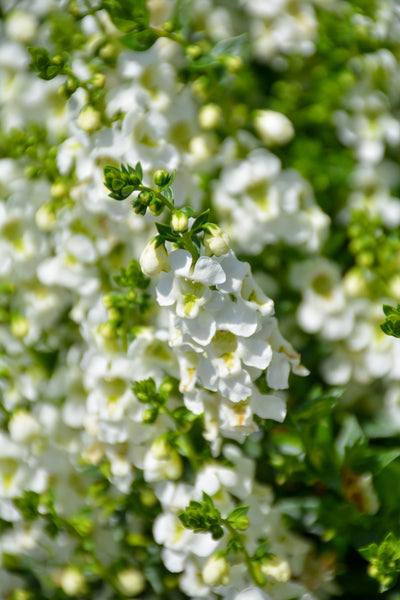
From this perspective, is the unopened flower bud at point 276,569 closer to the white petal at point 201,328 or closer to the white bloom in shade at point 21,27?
the white petal at point 201,328

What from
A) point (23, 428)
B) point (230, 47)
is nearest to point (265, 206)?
point (230, 47)

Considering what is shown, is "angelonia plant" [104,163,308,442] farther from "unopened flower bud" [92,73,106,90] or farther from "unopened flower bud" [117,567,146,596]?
"unopened flower bud" [117,567,146,596]

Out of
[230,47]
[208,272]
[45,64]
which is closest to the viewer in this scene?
[208,272]

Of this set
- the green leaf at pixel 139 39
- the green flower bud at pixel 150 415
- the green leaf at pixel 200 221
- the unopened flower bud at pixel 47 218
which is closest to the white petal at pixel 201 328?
the green leaf at pixel 200 221

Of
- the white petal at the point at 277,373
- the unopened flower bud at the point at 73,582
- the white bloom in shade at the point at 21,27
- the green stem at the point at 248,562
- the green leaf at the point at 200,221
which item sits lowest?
the unopened flower bud at the point at 73,582

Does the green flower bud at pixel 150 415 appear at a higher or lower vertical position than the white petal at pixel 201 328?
lower

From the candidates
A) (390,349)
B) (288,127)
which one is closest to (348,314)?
(390,349)

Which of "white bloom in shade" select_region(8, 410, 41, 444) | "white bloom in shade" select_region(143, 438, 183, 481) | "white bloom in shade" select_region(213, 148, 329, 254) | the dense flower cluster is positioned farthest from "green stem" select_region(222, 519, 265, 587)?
"white bloom in shade" select_region(213, 148, 329, 254)

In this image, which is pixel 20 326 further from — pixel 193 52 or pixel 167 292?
pixel 193 52
